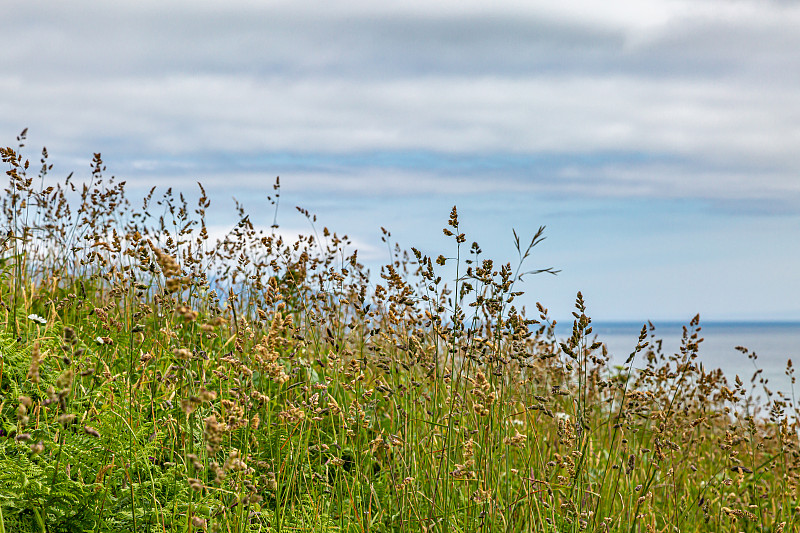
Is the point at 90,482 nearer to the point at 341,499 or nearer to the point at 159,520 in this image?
the point at 159,520

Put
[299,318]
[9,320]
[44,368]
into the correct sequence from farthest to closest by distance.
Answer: [299,318] < [9,320] < [44,368]

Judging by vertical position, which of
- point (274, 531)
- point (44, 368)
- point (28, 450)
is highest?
point (44, 368)

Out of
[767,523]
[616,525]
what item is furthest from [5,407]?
[767,523]

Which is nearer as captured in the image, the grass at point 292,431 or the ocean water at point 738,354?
the grass at point 292,431

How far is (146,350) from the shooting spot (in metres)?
4.39

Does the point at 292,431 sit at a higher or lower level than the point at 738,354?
higher

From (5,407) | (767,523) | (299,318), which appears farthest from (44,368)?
(767,523)

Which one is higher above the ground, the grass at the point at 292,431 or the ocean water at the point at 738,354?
the grass at the point at 292,431

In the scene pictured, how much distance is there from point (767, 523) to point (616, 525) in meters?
1.71

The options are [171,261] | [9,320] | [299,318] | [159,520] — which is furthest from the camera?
[299,318]

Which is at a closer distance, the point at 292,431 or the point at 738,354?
the point at 292,431

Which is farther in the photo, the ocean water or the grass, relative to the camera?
the ocean water

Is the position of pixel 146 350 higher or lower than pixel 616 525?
higher

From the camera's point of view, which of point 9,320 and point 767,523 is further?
point 767,523
